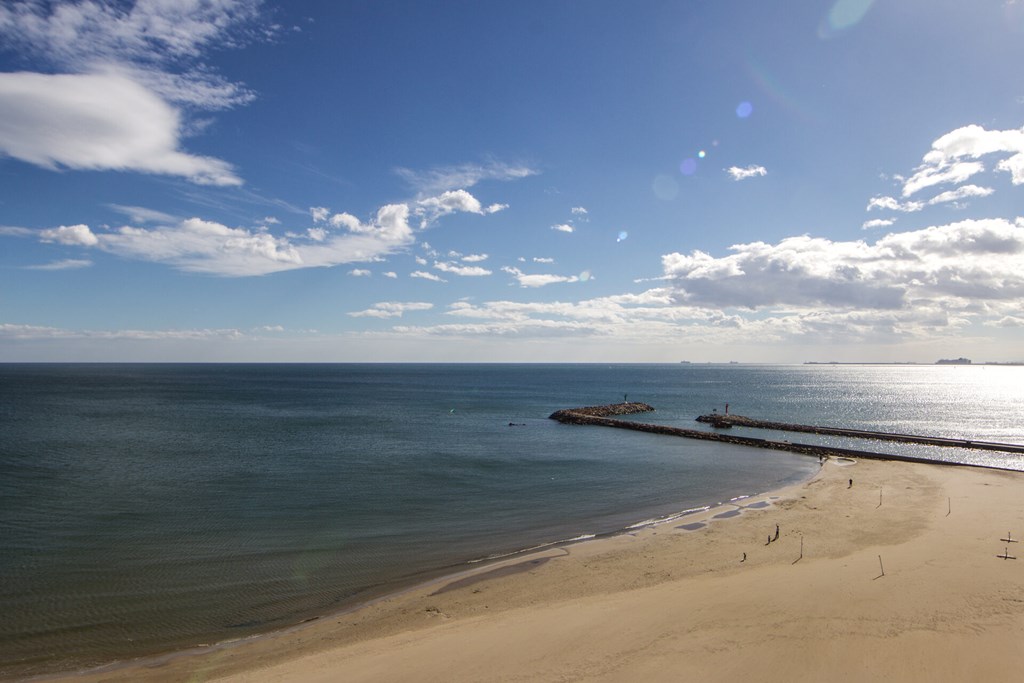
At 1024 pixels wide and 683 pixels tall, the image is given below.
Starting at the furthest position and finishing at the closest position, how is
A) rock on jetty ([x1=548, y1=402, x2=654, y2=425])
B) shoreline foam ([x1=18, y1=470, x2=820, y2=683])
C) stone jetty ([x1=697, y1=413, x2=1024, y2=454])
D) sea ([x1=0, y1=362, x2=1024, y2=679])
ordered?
rock on jetty ([x1=548, y1=402, x2=654, y2=425]) → stone jetty ([x1=697, y1=413, x2=1024, y2=454]) → sea ([x1=0, y1=362, x2=1024, y2=679]) → shoreline foam ([x1=18, y1=470, x2=820, y2=683])

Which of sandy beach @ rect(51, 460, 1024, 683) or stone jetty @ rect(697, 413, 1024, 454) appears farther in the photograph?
stone jetty @ rect(697, 413, 1024, 454)

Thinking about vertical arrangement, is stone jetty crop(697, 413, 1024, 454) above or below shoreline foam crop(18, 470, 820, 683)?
above

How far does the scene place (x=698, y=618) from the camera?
16672mm

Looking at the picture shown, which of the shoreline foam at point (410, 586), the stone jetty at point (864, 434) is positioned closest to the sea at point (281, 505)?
the shoreline foam at point (410, 586)

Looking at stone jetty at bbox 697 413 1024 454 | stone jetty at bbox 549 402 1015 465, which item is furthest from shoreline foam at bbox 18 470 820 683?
stone jetty at bbox 697 413 1024 454

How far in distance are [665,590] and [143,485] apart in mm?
35699

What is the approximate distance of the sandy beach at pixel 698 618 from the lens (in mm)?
13859

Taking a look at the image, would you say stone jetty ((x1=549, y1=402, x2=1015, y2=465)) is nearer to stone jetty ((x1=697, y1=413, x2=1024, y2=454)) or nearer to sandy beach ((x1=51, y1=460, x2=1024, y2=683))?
stone jetty ((x1=697, y1=413, x2=1024, y2=454))

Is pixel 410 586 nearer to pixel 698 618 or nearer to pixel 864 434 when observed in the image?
pixel 698 618

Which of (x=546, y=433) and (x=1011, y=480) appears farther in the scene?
(x=546, y=433)

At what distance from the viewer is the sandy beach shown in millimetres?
13859

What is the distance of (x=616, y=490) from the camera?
121ft

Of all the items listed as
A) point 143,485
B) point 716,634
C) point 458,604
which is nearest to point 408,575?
point 458,604

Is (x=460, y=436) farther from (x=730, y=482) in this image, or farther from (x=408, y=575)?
(x=408, y=575)
